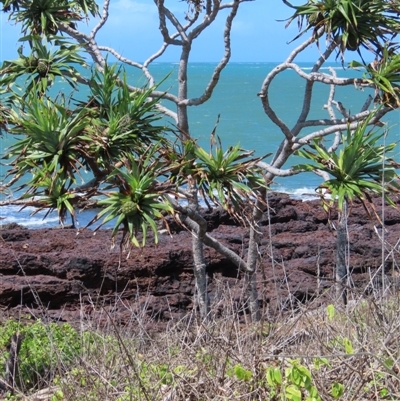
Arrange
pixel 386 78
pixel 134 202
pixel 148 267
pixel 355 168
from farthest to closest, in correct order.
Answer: pixel 148 267, pixel 386 78, pixel 355 168, pixel 134 202

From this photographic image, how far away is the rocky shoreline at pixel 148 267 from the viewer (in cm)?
925

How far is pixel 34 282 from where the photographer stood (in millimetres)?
9680

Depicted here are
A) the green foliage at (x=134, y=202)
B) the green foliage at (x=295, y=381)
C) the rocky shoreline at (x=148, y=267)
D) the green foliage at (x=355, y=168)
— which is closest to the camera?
the green foliage at (x=295, y=381)

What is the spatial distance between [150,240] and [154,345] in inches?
306

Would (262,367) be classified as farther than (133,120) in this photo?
No

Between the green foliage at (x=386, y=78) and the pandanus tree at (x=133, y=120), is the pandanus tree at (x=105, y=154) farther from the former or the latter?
the green foliage at (x=386, y=78)

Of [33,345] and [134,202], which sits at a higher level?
[134,202]

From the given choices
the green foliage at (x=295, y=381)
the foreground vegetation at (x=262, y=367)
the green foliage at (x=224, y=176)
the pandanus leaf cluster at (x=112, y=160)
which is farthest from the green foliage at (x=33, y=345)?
the green foliage at (x=295, y=381)

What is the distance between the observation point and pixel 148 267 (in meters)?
10.4

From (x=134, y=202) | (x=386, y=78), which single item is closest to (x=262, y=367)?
(x=134, y=202)

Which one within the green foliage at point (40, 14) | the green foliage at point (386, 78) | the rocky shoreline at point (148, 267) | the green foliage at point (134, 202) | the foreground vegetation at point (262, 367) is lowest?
the rocky shoreline at point (148, 267)

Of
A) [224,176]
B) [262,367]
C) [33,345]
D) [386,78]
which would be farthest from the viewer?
[33,345]

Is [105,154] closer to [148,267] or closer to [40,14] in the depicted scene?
[40,14]

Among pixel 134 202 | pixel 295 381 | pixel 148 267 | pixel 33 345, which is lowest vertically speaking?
pixel 148 267
